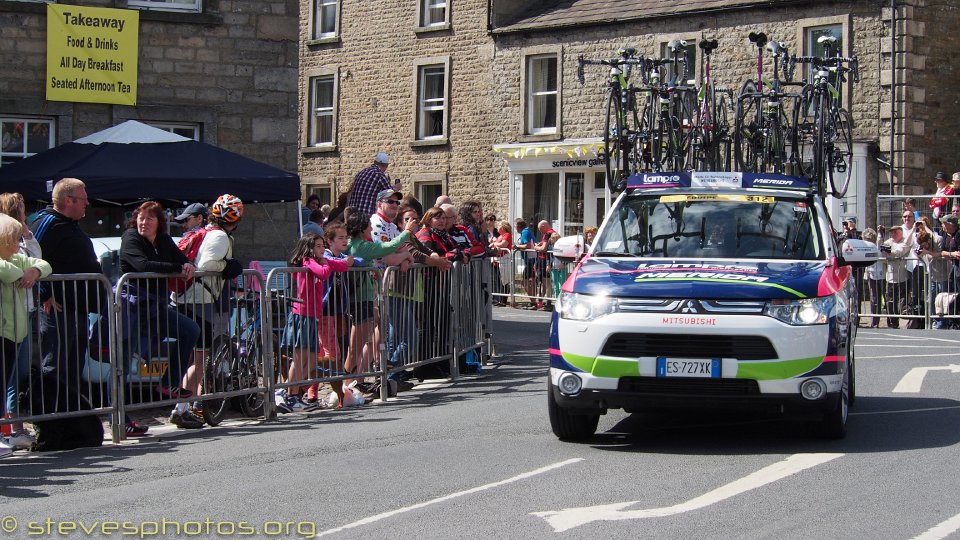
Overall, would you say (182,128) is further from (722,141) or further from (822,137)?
(822,137)

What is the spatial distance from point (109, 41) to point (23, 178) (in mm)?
4665

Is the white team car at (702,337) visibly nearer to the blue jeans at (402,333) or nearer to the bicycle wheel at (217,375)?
the bicycle wheel at (217,375)

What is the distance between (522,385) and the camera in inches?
558

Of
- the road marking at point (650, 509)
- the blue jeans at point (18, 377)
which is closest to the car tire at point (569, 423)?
the road marking at point (650, 509)

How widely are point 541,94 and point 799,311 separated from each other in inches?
1126

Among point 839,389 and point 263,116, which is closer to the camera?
point 839,389

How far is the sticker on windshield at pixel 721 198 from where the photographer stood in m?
10.8

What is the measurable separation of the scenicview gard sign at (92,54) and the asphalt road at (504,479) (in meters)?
9.12

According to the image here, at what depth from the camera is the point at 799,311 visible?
934 cm

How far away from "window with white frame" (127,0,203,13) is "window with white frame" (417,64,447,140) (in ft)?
63.3

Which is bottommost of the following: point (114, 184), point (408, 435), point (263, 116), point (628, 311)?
point (408, 435)

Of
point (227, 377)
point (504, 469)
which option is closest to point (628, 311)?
point (504, 469)

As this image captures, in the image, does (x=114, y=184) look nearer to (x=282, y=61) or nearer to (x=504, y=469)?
(x=282, y=61)

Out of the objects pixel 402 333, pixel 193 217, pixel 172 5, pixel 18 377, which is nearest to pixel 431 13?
pixel 172 5
